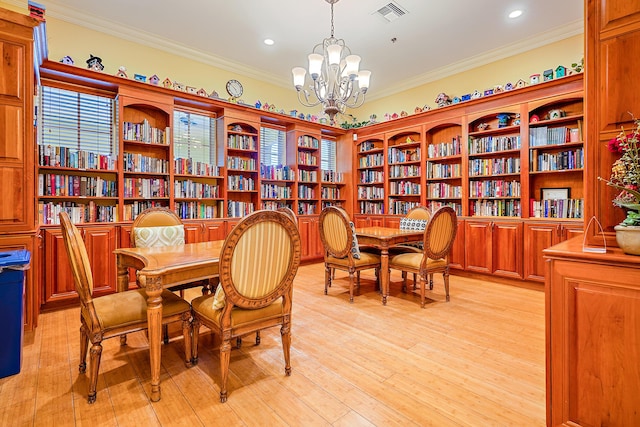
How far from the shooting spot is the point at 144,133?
161 inches

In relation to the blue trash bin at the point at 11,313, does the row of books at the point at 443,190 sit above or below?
above

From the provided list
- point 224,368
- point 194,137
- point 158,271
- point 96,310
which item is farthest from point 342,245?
point 194,137

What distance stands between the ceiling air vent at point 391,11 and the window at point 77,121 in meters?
3.57

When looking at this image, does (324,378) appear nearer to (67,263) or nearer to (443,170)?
(67,263)

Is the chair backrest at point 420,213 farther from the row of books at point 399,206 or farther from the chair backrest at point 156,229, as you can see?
the chair backrest at point 156,229

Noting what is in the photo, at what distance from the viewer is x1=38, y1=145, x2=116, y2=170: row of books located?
11.3ft

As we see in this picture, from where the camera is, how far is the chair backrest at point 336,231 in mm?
3479

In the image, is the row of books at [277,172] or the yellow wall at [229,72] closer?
the yellow wall at [229,72]

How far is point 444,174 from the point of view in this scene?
17.0 feet

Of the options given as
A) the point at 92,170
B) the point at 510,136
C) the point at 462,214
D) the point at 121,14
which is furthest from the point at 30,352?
the point at 510,136

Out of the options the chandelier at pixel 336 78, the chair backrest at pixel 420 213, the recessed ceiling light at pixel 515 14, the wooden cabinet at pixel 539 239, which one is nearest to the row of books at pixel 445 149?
the chair backrest at pixel 420 213

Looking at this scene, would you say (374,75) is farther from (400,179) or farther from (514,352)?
(514,352)

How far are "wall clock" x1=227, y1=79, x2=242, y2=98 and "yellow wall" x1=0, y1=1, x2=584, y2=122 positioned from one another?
0.25 feet

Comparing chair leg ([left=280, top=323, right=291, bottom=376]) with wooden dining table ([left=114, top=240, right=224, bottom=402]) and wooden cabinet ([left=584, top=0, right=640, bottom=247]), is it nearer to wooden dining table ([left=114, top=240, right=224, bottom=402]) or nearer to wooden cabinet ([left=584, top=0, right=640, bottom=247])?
wooden dining table ([left=114, top=240, right=224, bottom=402])
